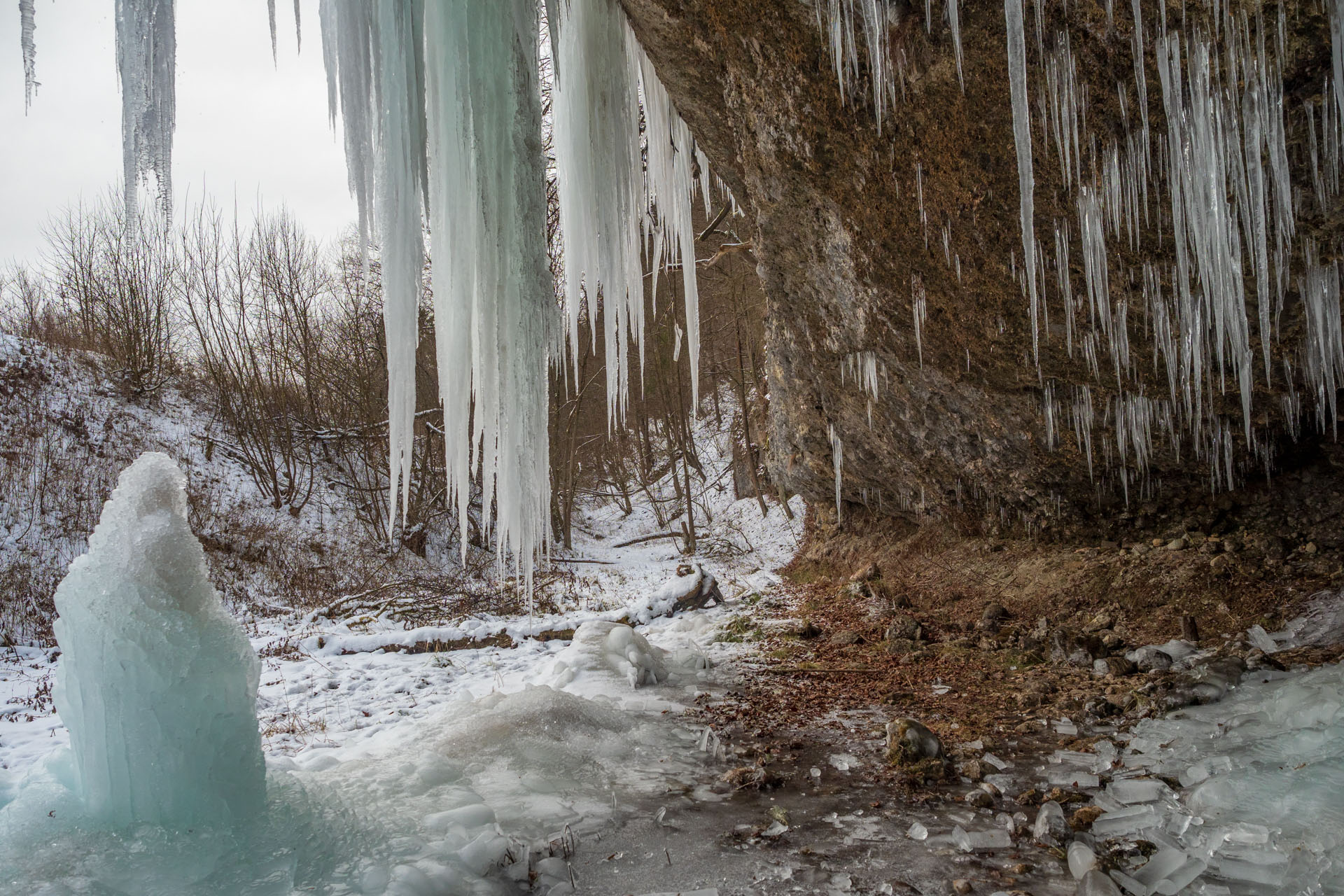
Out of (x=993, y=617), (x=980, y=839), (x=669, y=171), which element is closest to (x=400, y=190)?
(x=669, y=171)

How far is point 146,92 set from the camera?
2471 mm

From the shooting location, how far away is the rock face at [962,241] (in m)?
3.17

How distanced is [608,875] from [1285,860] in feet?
5.86

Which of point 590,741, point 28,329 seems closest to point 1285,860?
point 590,741

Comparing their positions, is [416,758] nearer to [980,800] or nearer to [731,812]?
[731,812]

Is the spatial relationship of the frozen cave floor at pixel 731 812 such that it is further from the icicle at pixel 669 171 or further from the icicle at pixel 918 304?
the icicle at pixel 669 171

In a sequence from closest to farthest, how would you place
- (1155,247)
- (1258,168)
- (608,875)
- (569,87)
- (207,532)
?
1. (608,875)
2. (1258,168)
3. (1155,247)
4. (569,87)
5. (207,532)

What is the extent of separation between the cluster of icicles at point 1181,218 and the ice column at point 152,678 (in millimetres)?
3010

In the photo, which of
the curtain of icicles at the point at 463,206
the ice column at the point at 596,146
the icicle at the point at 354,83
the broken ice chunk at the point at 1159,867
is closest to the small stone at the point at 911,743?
the broken ice chunk at the point at 1159,867

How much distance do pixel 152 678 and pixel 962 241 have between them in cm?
404

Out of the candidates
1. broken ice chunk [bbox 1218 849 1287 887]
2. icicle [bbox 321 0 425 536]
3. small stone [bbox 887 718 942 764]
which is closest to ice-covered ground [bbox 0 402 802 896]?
small stone [bbox 887 718 942 764]

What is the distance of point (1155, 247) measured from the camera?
3.47 meters

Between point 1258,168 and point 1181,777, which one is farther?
point 1258,168

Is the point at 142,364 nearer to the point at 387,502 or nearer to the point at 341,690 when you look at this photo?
the point at 387,502
